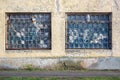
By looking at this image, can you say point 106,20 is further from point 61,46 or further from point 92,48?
point 61,46

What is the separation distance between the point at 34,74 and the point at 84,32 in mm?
3089

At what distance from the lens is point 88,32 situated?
48.6ft

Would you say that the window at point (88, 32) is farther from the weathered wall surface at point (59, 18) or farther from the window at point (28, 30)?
the window at point (28, 30)

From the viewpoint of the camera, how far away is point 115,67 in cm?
1439

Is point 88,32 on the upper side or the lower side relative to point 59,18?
lower

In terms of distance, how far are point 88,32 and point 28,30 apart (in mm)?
2553

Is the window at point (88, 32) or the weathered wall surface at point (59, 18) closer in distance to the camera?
the weathered wall surface at point (59, 18)

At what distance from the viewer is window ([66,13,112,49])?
1480cm

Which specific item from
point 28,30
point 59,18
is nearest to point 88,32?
point 59,18

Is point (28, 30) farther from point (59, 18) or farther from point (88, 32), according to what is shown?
point (88, 32)

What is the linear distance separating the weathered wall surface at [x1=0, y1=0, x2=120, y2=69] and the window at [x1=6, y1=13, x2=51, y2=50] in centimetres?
29

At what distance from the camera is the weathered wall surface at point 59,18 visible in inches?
571

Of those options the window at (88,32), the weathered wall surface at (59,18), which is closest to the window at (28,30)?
the weathered wall surface at (59,18)

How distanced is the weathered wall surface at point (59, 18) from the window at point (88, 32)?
12.2 inches
